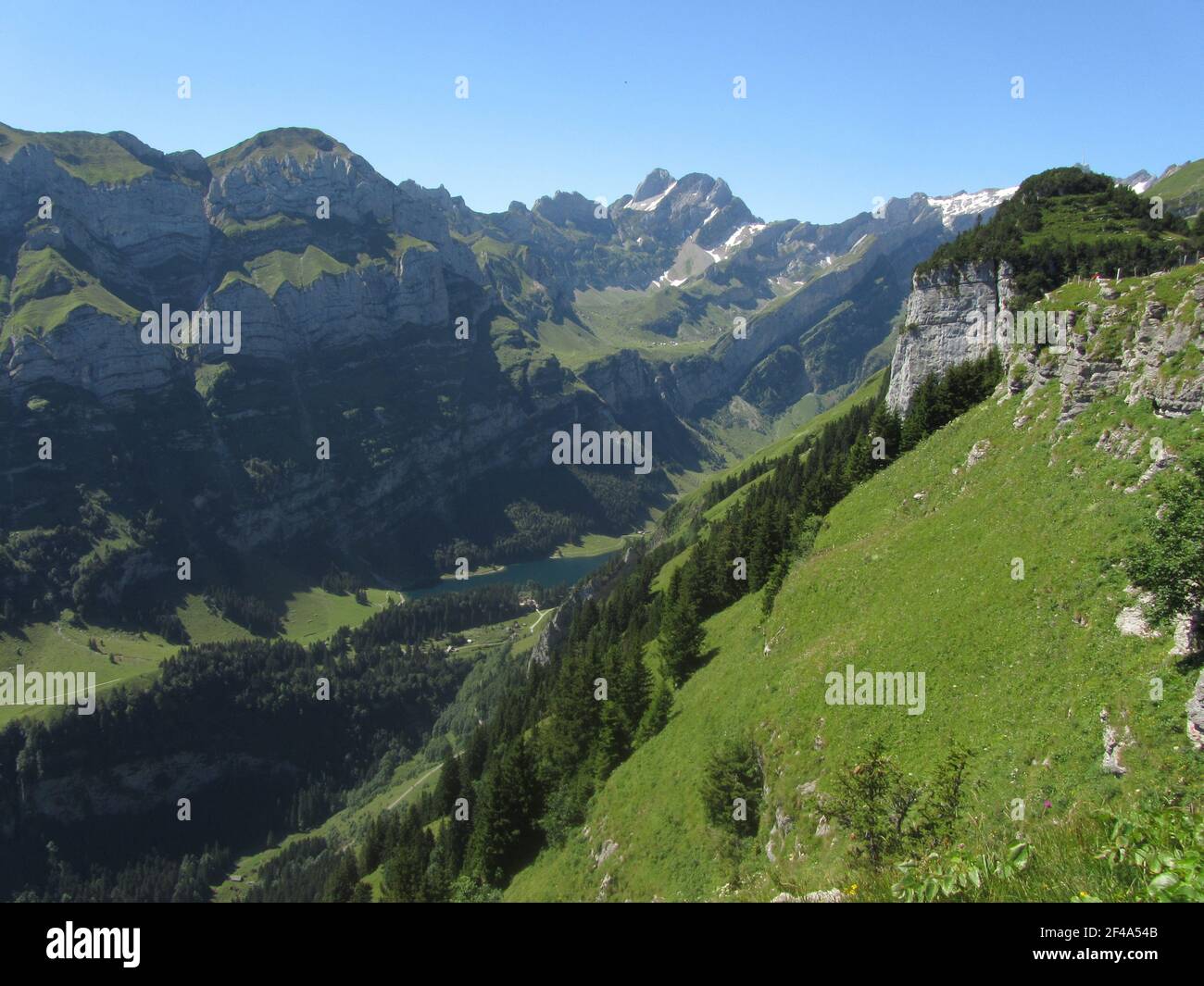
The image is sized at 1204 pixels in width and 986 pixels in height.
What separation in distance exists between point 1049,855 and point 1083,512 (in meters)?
34.4

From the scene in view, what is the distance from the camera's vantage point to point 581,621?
135 meters

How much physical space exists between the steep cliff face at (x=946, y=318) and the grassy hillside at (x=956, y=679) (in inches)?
1064

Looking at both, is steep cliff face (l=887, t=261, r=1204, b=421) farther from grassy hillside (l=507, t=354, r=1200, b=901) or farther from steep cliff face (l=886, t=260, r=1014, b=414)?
steep cliff face (l=886, t=260, r=1014, b=414)

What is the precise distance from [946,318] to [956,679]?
66.9 m

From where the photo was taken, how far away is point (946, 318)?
87.3m

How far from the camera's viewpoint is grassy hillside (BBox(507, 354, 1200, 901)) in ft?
77.9

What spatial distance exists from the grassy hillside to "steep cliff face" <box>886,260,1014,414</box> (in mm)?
27031
